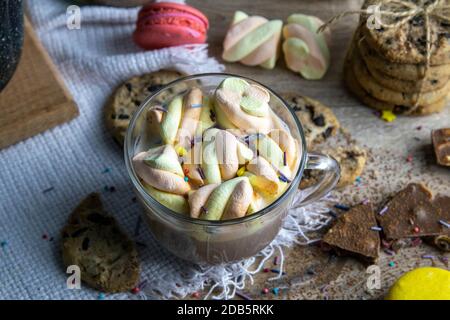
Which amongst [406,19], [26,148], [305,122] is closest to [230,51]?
[305,122]

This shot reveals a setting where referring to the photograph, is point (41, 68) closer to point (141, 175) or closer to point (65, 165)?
point (65, 165)

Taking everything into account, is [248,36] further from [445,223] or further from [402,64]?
[445,223]

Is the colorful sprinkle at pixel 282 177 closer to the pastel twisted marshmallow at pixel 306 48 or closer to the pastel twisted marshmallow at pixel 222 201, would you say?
the pastel twisted marshmallow at pixel 222 201

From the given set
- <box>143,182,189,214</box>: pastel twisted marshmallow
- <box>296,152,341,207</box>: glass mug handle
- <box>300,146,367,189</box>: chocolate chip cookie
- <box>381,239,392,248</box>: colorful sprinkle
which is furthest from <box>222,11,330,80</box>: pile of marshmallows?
<box>143,182,189,214</box>: pastel twisted marshmallow

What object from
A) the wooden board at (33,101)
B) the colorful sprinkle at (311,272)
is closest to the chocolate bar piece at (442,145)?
the colorful sprinkle at (311,272)

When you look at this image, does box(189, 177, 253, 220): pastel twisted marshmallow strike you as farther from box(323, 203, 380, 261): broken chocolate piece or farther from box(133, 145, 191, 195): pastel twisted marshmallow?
box(323, 203, 380, 261): broken chocolate piece

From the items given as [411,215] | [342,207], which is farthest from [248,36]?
[411,215]
